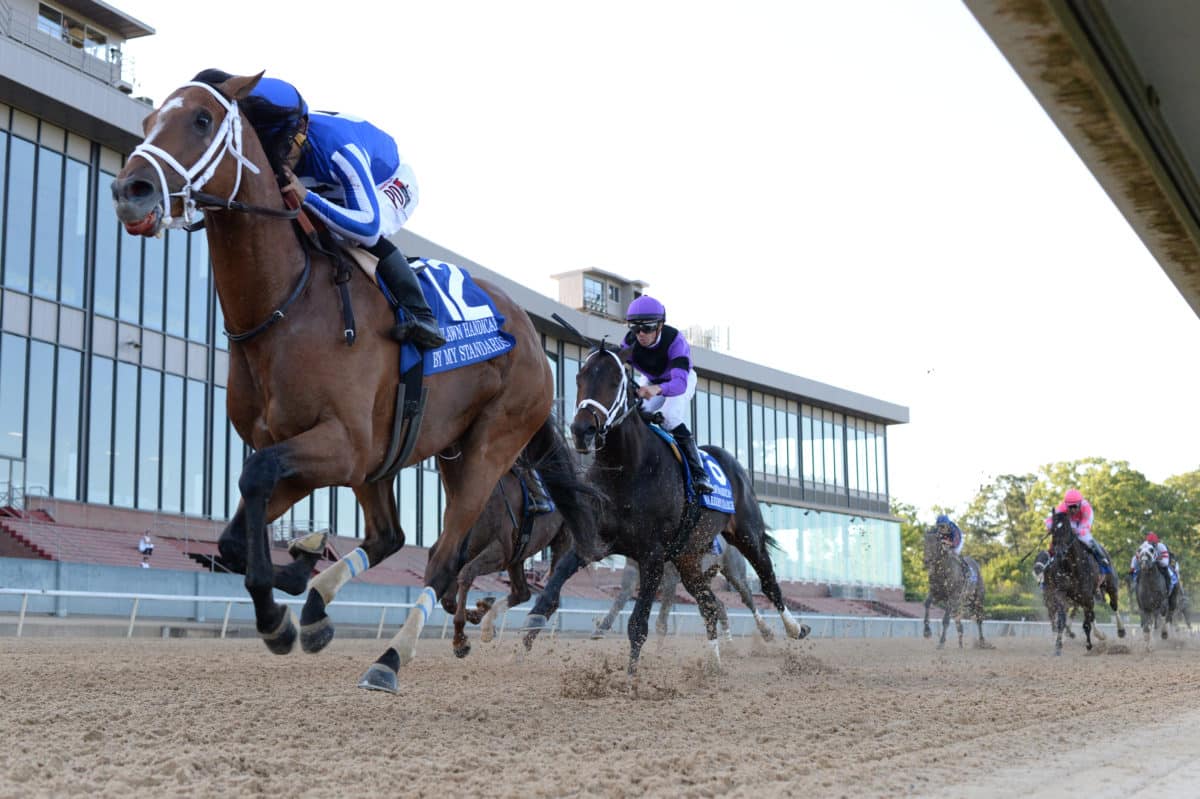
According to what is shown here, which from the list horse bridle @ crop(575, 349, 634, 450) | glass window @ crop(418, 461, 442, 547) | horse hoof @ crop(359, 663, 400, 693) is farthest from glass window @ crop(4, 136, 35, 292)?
horse hoof @ crop(359, 663, 400, 693)

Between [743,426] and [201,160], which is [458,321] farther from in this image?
→ [743,426]

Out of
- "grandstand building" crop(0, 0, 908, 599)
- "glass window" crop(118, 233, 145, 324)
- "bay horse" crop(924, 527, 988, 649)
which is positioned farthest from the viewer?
"glass window" crop(118, 233, 145, 324)

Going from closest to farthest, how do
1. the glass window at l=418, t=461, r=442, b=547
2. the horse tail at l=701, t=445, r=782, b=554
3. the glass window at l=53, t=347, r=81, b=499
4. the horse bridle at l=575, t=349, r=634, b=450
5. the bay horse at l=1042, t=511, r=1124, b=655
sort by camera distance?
the horse bridle at l=575, t=349, r=634, b=450, the horse tail at l=701, t=445, r=782, b=554, the bay horse at l=1042, t=511, r=1124, b=655, the glass window at l=53, t=347, r=81, b=499, the glass window at l=418, t=461, r=442, b=547

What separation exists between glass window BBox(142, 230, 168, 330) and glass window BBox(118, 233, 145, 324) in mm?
128

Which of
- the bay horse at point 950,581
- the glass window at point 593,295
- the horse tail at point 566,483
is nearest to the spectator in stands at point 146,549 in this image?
the bay horse at point 950,581

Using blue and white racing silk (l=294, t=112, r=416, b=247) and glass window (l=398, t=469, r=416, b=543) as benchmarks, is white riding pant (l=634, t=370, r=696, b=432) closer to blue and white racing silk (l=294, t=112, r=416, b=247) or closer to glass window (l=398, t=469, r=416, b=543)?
blue and white racing silk (l=294, t=112, r=416, b=247)

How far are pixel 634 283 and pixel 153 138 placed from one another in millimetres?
44441

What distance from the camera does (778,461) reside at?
2074 inches

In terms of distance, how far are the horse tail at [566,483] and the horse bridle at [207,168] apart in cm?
265

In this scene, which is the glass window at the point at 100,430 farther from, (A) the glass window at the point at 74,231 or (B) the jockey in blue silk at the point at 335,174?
(B) the jockey in blue silk at the point at 335,174

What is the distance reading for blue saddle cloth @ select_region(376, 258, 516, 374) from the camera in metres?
5.98

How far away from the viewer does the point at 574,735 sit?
5.23m

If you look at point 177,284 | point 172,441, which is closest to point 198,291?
point 177,284

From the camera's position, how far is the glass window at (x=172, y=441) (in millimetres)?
28281
